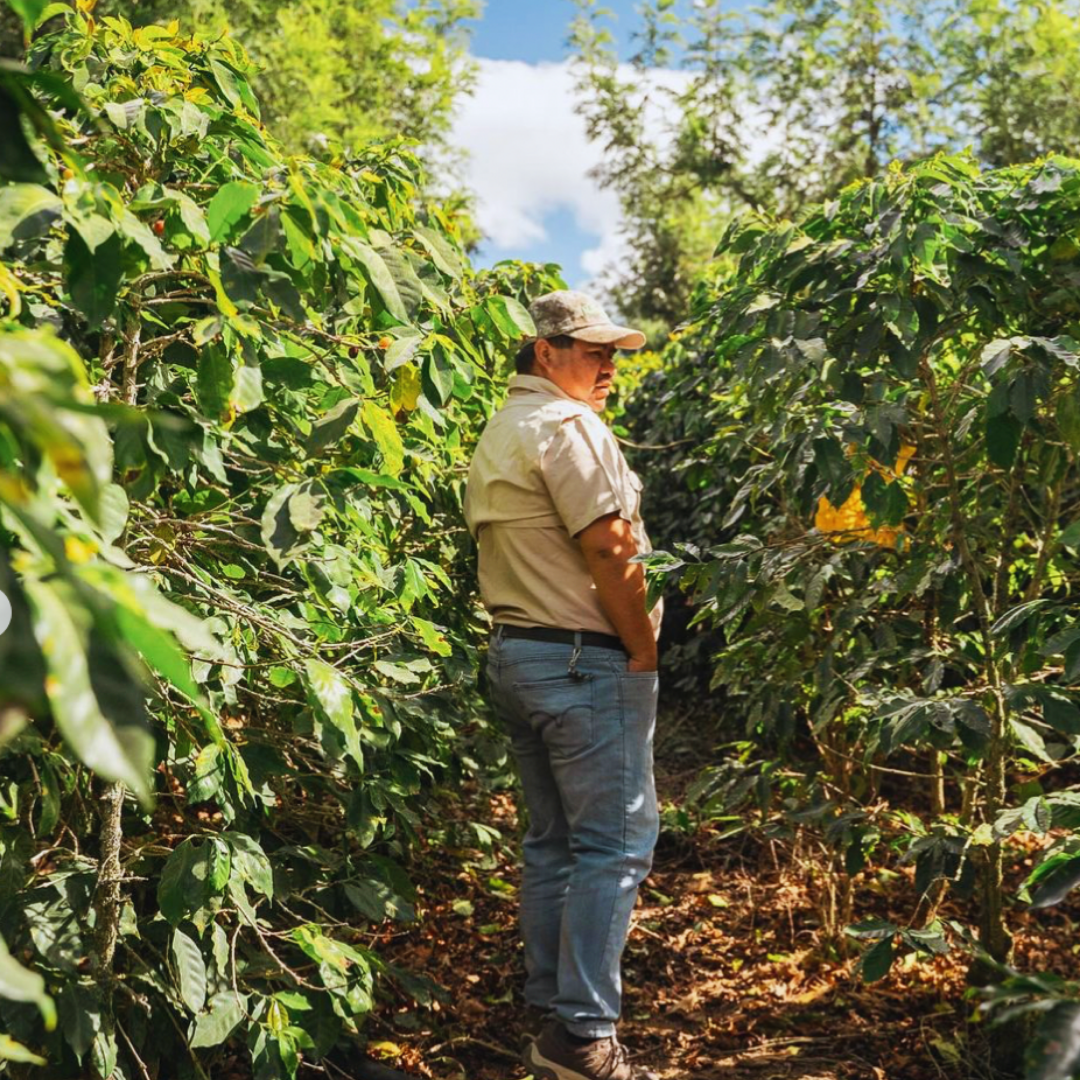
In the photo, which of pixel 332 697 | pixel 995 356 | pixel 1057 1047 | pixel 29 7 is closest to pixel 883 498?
pixel 995 356

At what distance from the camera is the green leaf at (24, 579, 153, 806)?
2.15 ft

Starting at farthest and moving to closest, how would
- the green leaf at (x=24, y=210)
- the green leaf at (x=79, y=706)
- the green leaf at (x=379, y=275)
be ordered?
the green leaf at (x=379, y=275) < the green leaf at (x=24, y=210) < the green leaf at (x=79, y=706)

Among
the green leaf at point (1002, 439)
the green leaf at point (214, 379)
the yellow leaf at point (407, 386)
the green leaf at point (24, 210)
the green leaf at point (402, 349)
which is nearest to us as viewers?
the green leaf at point (24, 210)

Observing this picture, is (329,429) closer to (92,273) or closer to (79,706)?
(92,273)

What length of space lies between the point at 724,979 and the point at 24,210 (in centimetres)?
314

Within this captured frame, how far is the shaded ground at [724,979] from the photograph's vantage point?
3.17 meters

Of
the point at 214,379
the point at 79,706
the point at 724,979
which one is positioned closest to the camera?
the point at 79,706

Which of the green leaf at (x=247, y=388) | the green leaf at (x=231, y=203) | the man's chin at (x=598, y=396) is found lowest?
the green leaf at (x=247, y=388)

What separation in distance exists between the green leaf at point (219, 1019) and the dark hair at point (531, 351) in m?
1.70

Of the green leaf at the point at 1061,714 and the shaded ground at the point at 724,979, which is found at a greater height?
the green leaf at the point at 1061,714

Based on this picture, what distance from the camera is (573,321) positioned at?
10.1 feet

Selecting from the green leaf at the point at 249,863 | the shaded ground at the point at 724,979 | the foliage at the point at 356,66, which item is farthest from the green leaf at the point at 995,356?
the foliage at the point at 356,66

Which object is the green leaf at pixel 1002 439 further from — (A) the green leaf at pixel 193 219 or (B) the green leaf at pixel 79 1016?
(B) the green leaf at pixel 79 1016

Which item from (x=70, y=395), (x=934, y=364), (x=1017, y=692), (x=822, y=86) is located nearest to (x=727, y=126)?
(x=822, y=86)
